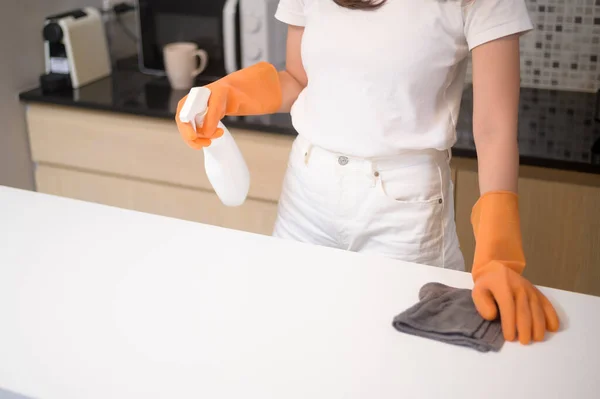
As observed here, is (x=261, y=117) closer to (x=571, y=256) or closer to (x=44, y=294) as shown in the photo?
(x=571, y=256)

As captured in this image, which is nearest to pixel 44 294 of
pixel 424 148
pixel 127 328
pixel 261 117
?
pixel 127 328

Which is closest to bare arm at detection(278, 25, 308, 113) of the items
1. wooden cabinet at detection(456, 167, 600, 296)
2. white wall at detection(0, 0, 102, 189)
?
wooden cabinet at detection(456, 167, 600, 296)

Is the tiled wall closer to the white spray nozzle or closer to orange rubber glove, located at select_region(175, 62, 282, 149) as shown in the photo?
orange rubber glove, located at select_region(175, 62, 282, 149)

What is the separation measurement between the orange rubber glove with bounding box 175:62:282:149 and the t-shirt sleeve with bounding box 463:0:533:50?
1.36ft

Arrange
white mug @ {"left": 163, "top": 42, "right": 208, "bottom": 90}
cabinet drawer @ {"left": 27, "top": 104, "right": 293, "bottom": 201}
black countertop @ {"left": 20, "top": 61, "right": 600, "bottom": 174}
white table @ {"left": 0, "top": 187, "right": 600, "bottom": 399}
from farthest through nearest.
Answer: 1. white mug @ {"left": 163, "top": 42, "right": 208, "bottom": 90}
2. cabinet drawer @ {"left": 27, "top": 104, "right": 293, "bottom": 201}
3. black countertop @ {"left": 20, "top": 61, "right": 600, "bottom": 174}
4. white table @ {"left": 0, "top": 187, "right": 600, "bottom": 399}

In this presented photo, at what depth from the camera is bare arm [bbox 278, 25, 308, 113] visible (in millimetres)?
1510

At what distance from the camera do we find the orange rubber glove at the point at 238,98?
4.04ft

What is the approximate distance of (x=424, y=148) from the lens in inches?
51.7

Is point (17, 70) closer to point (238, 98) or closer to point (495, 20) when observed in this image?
point (238, 98)

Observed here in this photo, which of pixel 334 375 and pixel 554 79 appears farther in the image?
pixel 554 79

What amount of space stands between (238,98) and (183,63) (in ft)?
3.07

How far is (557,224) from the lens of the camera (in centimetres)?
179

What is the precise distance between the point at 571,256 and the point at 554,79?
0.62 m

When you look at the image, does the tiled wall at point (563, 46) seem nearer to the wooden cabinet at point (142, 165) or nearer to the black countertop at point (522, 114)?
the black countertop at point (522, 114)
